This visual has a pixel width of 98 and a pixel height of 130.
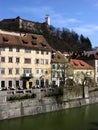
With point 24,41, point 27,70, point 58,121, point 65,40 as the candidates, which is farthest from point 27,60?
point 65,40

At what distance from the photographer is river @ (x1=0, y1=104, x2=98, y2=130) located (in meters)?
41.9

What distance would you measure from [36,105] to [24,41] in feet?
77.0

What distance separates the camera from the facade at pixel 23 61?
66938mm

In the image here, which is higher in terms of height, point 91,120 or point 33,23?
point 33,23

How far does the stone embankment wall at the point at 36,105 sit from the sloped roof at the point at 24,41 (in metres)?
17.2

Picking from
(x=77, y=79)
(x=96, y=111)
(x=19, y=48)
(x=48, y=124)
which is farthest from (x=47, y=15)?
(x=48, y=124)

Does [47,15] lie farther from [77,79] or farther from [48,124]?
[48,124]

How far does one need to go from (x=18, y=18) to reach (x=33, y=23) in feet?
33.3

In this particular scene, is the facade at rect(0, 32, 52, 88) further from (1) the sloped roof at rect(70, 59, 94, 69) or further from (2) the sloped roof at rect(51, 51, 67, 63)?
(1) the sloped roof at rect(70, 59, 94, 69)

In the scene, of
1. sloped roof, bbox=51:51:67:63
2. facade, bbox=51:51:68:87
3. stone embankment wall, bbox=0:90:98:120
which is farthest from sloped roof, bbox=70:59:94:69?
stone embankment wall, bbox=0:90:98:120

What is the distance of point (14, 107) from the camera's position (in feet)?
153

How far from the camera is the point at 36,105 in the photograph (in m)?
50.4

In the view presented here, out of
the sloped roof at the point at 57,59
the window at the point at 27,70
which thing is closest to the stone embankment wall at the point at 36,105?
the window at the point at 27,70

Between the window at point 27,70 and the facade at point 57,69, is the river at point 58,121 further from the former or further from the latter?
the facade at point 57,69
